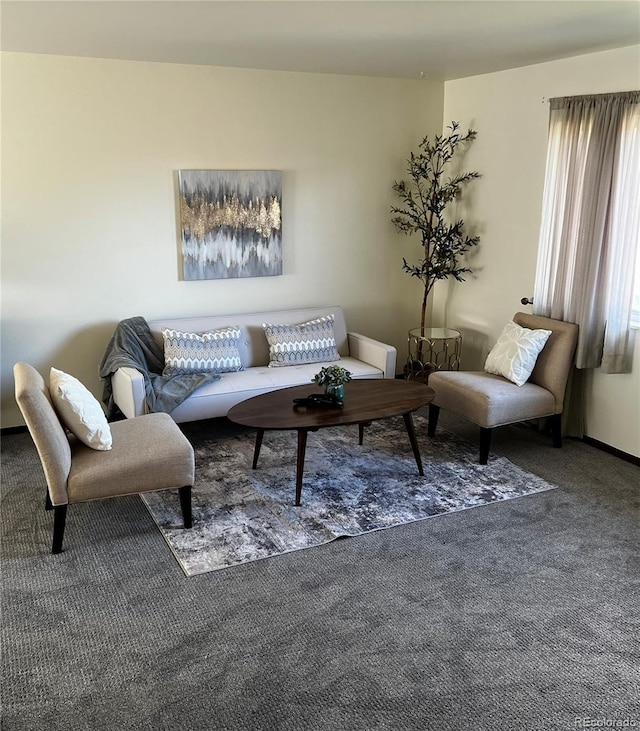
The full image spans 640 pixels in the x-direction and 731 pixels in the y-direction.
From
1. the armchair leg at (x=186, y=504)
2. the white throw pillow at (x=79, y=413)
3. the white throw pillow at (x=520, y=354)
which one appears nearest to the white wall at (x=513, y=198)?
the white throw pillow at (x=520, y=354)

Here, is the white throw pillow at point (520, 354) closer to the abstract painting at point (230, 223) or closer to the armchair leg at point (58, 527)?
the abstract painting at point (230, 223)

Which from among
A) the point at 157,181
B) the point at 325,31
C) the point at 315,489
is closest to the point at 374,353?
the point at 315,489

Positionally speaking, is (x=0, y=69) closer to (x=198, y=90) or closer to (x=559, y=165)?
(x=198, y=90)

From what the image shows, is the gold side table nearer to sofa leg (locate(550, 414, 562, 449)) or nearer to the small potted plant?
sofa leg (locate(550, 414, 562, 449))

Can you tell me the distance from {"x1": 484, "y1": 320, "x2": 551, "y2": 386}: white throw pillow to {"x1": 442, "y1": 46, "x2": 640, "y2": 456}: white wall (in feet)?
1.39

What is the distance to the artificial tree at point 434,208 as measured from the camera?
17.8 ft

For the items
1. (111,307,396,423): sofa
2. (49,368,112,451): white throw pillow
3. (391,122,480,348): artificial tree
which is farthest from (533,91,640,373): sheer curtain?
(49,368,112,451): white throw pillow

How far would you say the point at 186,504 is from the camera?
11.1 feet

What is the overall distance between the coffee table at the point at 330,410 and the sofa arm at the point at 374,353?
22.5 inches

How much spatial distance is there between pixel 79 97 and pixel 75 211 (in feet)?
2.40

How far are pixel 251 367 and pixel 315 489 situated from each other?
1.43 meters

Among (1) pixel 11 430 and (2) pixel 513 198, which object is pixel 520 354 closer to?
(2) pixel 513 198

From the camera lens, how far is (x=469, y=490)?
3.87m

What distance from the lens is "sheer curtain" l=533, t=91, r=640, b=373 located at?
4.05 m
